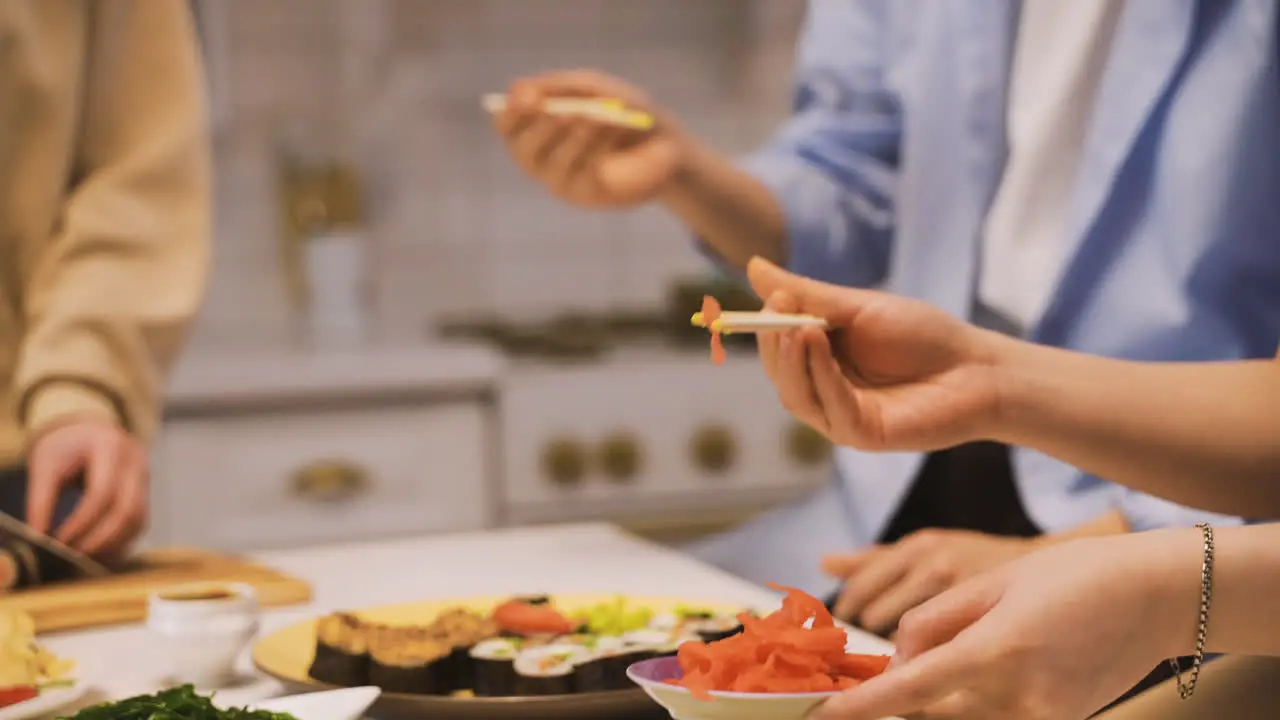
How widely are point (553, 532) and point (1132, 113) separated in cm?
67

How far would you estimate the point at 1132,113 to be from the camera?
1.25 m

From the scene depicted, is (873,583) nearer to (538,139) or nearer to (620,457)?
(538,139)

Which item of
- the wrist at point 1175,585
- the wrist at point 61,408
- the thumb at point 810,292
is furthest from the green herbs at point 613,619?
the wrist at point 61,408

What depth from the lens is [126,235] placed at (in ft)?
5.06

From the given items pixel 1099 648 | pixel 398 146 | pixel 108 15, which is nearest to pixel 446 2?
pixel 398 146

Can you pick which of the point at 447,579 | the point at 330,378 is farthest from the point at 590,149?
the point at 330,378

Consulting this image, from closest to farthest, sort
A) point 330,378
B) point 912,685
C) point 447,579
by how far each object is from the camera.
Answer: point 912,685, point 447,579, point 330,378

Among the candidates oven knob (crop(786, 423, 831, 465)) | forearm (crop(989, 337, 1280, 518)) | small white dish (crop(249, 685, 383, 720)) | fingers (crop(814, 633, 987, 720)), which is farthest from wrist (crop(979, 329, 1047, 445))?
oven knob (crop(786, 423, 831, 465))

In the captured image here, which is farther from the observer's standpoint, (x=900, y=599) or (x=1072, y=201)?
(x=1072, y=201)

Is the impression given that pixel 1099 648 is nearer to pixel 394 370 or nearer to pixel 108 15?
pixel 108 15

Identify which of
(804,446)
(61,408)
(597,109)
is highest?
(597,109)

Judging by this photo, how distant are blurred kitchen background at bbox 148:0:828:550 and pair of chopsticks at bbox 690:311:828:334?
1.63 m

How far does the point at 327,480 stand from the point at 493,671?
5.33 ft

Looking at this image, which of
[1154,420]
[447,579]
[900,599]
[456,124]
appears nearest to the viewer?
[1154,420]
